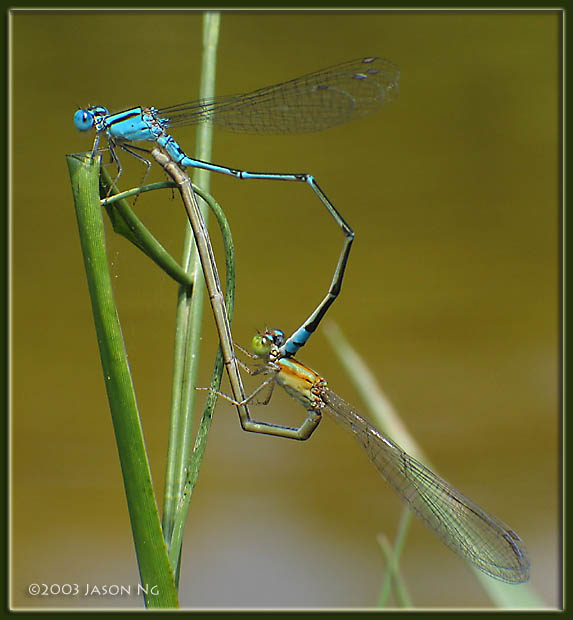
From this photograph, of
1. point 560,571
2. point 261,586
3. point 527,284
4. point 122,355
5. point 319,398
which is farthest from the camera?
point 527,284

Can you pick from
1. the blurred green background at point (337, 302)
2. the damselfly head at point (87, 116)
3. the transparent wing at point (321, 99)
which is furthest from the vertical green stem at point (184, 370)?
the blurred green background at point (337, 302)

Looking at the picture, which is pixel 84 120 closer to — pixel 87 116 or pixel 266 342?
pixel 87 116

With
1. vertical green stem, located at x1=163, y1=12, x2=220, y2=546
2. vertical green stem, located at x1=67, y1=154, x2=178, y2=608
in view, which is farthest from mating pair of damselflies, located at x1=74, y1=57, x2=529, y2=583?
vertical green stem, located at x1=67, y1=154, x2=178, y2=608

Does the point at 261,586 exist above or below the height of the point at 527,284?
below

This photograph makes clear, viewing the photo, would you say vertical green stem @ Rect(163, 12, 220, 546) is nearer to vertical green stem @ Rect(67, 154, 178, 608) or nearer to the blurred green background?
vertical green stem @ Rect(67, 154, 178, 608)

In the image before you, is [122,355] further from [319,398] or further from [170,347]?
[319,398]

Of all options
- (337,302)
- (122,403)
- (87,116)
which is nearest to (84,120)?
(87,116)

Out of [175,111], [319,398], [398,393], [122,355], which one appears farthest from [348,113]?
[398,393]
